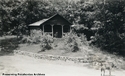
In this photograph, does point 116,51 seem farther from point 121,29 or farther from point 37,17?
point 37,17

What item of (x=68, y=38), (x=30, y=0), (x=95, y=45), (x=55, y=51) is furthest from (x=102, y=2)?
(x=30, y=0)

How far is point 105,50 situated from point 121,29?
3.89m

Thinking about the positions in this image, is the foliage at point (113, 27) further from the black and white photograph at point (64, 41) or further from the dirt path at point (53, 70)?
the dirt path at point (53, 70)

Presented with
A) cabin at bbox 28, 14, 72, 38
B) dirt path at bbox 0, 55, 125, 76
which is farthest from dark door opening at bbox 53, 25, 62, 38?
dirt path at bbox 0, 55, 125, 76

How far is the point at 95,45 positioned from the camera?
27.4m

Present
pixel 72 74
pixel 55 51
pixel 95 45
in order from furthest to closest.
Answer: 1. pixel 95 45
2. pixel 55 51
3. pixel 72 74

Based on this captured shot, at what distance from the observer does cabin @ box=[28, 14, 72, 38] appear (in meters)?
30.2

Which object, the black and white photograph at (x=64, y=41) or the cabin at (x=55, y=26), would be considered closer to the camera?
the black and white photograph at (x=64, y=41)

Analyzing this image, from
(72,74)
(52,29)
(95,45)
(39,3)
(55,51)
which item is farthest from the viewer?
(39,3)

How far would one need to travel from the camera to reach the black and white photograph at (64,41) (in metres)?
14.8

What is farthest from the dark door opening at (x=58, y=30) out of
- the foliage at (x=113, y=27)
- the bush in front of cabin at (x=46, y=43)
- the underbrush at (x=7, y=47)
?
the bush in front of cabin at (x=46, y=43)

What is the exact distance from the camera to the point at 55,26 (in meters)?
32.0

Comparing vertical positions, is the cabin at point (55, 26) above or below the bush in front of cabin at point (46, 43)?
above

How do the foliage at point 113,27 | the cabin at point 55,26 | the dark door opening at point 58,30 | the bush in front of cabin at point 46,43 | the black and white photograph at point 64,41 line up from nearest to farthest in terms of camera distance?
the black and white photograph at point 64,41 → the bush in front of cabin at point 46,43 → the foliage at point 113,27 → the cabin at point 55,26 → the dark door opening at point 58,30
